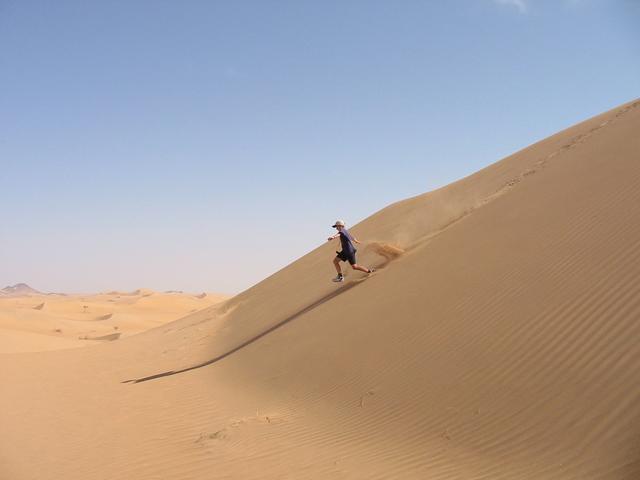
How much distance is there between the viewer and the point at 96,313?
41938mm

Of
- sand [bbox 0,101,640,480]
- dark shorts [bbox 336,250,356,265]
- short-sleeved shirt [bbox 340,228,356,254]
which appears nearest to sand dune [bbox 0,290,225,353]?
sand [bbox 0,101,640,480]

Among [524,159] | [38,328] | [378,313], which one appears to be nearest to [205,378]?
[378,313]

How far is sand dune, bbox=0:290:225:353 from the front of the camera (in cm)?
2312

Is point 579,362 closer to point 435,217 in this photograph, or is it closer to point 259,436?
point 259,436

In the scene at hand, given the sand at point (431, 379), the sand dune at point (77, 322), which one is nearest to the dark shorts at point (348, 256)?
the sand at point (431, 379)

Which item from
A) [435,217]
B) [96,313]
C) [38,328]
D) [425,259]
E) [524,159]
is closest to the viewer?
[425,259]

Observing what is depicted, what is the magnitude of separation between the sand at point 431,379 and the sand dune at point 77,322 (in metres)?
11.5

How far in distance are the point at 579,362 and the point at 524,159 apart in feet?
48.0

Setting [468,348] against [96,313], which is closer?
[468,348]

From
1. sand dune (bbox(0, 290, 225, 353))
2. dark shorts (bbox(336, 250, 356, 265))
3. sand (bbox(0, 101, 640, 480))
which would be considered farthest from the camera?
sand dune (bbox(0, 290, 225, 353))

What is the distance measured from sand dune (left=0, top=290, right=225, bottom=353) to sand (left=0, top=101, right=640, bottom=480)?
11540mm

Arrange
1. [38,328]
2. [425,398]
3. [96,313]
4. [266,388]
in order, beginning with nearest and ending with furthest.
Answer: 1. [425,398]
2. [266,388]
3. [38,328]
4. [96,313]

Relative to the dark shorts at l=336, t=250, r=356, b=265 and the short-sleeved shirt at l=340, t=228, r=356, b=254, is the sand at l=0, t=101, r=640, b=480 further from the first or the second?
the short-sleeved shirt at l=340, t=228, r=356, b=254

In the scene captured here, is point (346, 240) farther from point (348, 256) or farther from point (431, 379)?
point (431, 379)
